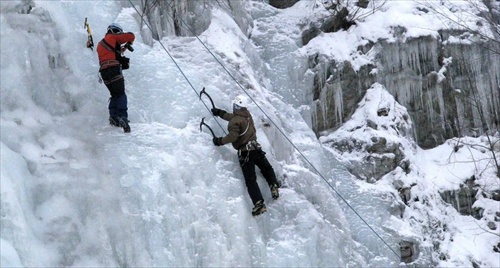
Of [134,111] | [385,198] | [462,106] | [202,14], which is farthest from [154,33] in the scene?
[462,106]

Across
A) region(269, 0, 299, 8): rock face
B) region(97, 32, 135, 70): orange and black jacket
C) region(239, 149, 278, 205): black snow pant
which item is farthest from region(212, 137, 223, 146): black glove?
region(269, 0, 299, 8): rock face

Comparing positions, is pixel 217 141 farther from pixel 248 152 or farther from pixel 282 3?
pixel 282 3

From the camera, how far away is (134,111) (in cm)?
751

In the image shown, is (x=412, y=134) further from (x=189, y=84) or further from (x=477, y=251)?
(x=189, y=84)

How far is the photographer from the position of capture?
6.99 meters

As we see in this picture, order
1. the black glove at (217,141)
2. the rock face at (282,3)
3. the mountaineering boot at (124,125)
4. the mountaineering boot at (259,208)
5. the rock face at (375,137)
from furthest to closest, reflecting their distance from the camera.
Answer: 1. the rock face at (282,3)
2. the rock face at (375,137)
3. the black glove at (217,141)
4. the mountaineering boot at (259,208)
5. the mountaineering boot at (124,125)

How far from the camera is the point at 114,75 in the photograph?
23.0ft

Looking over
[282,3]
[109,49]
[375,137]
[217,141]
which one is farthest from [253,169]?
[282,3]

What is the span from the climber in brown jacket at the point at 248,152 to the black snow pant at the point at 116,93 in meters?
1.08

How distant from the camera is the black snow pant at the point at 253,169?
719 centimetres

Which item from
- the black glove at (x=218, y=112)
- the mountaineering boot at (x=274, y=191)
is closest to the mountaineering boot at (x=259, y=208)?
the mountaineering boot at (x=274, y=191)

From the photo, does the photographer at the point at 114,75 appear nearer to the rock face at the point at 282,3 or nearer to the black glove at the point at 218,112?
the black glove at the point at 218,112

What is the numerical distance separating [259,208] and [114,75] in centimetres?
200

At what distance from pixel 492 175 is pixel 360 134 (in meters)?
2.09
